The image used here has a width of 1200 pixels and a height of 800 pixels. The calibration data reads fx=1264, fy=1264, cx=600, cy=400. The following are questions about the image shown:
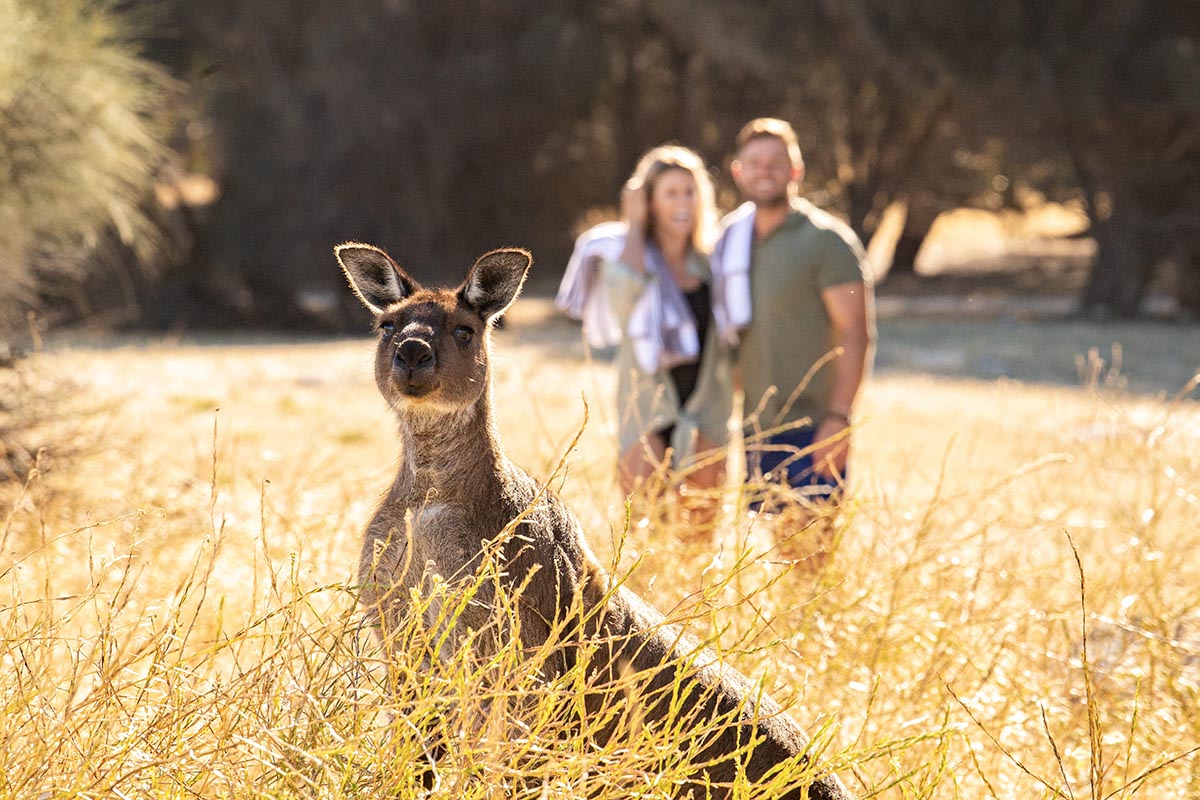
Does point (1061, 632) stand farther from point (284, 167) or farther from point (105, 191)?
point (284, 167)

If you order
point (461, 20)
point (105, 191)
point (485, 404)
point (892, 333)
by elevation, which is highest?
point (461, 20)

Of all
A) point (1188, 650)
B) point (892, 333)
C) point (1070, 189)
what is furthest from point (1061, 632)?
point (1070, 189)

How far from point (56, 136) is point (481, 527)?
4266mm

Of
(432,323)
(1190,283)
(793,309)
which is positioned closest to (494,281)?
(432,323)

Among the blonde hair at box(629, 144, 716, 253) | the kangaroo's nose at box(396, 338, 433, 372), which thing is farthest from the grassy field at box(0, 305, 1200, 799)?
the blonde hair at box(629, 144, 716, 253)

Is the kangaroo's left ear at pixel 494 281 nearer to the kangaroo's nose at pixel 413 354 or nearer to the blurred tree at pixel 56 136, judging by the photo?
the kangaroo's nose at pixel 413 354

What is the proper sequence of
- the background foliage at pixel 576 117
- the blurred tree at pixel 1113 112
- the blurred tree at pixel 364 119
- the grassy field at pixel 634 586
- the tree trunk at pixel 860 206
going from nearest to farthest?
the grassy field at pixel 634 586 → the blurred tree at pixel 1113 112 → the background foliage at pixel 576 117 → the blurred tree at pixel 364 119 → the tree trunk at pixel 860 206

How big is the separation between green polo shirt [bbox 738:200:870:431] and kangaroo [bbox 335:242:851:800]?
2493 mm

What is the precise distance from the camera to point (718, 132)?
25344 mm

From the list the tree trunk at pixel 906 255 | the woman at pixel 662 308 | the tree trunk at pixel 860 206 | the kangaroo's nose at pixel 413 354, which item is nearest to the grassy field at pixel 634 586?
the kangaroo's nose at pixel 413 354

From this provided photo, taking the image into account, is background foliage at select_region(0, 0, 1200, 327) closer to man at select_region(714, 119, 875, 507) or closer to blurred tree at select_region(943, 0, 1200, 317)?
blurred tree at select_region(943, 0, 1200, 317)

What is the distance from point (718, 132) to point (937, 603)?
21.8m

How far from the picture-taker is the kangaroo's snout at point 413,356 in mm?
3230

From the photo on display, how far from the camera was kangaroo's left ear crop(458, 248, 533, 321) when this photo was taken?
3.43 m
